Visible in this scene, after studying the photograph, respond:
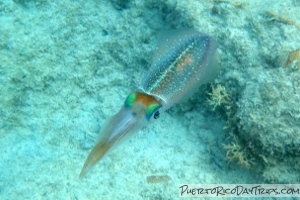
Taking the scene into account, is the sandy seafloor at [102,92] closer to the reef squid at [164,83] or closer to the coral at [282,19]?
the coral at [282,19]

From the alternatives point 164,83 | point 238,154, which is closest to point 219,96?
point 238,154

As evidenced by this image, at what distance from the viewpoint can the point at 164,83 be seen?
8.12ft

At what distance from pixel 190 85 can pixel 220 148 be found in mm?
1022

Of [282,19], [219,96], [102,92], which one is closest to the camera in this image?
[219,96]

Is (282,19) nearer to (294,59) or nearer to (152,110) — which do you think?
(294,59)

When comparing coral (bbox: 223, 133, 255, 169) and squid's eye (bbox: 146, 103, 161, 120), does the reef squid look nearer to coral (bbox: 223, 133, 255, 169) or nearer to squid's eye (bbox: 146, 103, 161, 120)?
squid's eye (bbox: 146, 103, 161, 120)

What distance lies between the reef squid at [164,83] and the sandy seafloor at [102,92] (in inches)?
23.2

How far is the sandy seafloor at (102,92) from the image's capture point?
10.4ft

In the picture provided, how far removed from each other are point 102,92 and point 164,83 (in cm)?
153

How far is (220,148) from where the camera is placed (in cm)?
334

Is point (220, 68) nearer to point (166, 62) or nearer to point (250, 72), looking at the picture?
point (250, 72)

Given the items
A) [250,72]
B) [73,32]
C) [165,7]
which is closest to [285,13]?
[250,72]

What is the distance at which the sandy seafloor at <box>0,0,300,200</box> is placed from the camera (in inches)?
125

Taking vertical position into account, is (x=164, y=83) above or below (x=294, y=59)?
below
